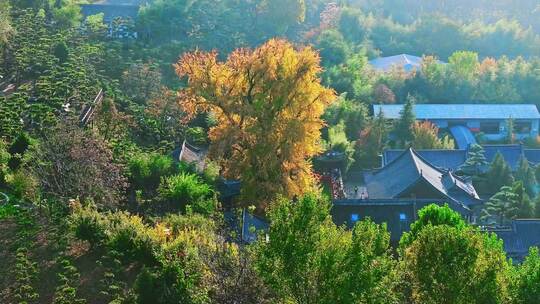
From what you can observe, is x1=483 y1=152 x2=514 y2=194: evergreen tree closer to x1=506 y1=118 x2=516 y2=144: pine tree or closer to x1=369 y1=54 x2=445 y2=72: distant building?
x1=506 y1=118 x2=516 y2=144: pine tree

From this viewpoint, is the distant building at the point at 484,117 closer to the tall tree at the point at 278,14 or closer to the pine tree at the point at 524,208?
the tall tree at the point at 278,14

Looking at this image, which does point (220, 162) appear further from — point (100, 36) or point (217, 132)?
point (100, 36)

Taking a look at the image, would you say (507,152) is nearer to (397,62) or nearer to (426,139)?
(426,139)

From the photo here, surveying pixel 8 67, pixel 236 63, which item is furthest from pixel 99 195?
pixel 8 67

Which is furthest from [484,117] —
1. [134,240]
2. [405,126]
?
[134,240]

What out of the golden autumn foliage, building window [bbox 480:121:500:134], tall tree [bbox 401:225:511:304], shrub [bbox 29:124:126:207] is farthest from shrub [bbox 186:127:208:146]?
tall tree [bbox 401:225:511:304]

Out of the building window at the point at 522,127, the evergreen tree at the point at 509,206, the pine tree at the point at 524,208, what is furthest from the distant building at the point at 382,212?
the building window at the point at 522,127
